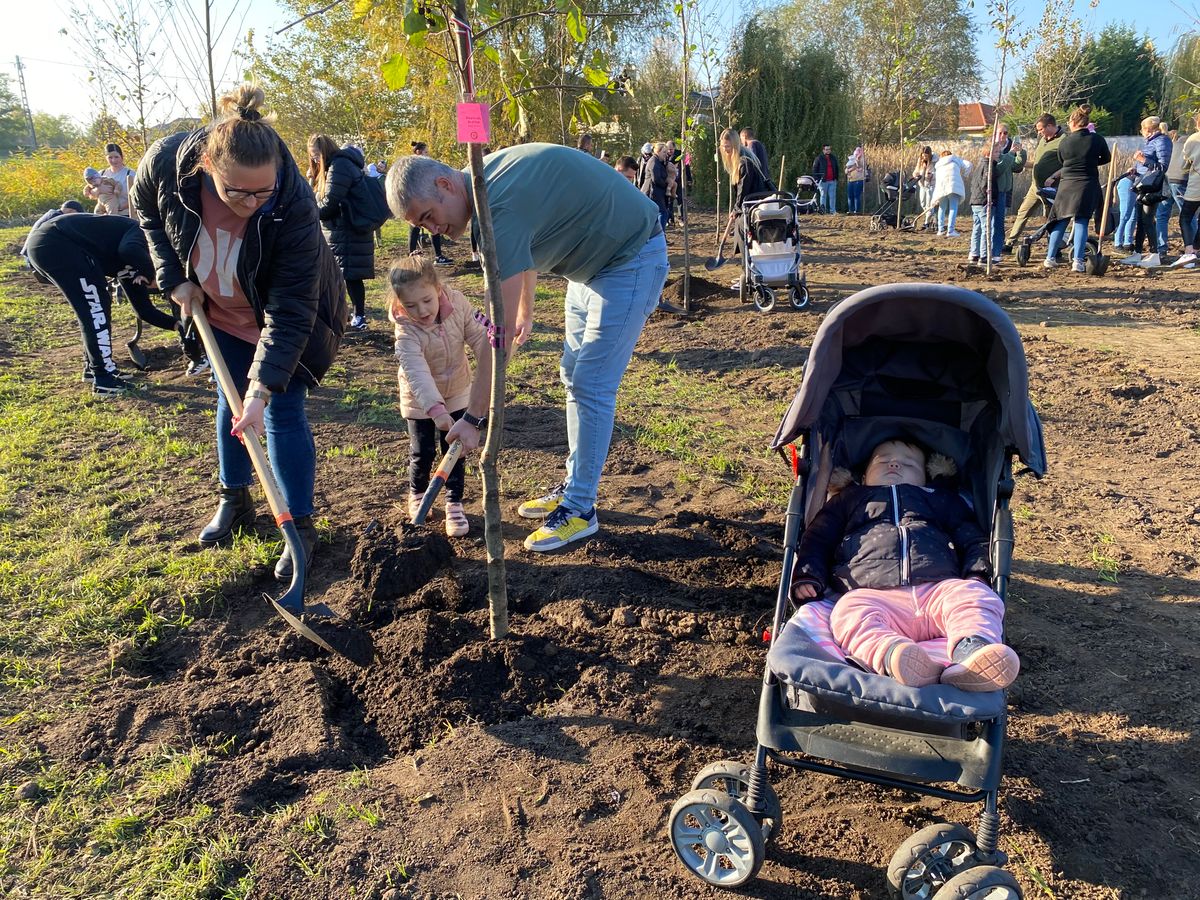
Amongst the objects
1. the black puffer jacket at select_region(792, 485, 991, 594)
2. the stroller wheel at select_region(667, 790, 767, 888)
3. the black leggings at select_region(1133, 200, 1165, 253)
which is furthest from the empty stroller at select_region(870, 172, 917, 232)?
the stroller wheel at select_region(667, 790, 767, 888)

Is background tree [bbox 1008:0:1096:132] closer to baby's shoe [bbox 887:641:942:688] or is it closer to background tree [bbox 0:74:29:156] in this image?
baby's shoe [bbox 887:641:942:688]

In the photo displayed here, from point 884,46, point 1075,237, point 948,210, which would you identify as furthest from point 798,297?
point 884,46

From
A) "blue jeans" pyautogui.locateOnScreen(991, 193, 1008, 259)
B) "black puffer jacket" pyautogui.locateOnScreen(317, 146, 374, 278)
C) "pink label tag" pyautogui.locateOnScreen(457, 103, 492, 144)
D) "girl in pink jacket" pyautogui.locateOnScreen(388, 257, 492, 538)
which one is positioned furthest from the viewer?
"blue jeans" pyautogui.locateOnScreen(991, 193, 1008, 259)

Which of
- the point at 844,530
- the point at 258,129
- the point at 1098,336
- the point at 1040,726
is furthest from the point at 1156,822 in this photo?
the point at 1098,336

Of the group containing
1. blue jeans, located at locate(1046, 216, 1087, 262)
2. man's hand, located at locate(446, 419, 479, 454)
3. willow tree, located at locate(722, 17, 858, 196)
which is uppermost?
willow tree, located at locate(722, 17, 858, 196)

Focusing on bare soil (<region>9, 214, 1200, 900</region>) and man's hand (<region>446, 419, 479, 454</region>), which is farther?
man's hand (<region>446, 419, 479, 454</region>)

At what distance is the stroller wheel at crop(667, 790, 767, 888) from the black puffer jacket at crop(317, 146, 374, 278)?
6309 millimetres

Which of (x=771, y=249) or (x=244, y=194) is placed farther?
(x=771, y=249)

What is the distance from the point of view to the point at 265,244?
3.18 m

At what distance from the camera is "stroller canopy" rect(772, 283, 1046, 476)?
2643 mm

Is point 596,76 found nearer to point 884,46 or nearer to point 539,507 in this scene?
point 539,507

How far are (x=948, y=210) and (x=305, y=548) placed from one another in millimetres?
17082

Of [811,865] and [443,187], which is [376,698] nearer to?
[811,865]

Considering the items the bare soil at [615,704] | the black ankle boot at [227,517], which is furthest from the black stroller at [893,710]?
the black ankle boot at [227,517]
